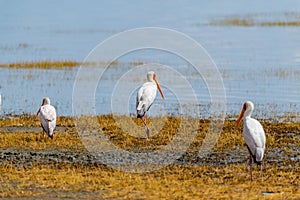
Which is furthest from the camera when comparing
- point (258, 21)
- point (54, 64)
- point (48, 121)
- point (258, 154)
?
point (258, 21)

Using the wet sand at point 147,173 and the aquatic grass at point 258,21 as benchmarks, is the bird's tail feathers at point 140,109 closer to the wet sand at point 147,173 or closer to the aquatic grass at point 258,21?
the wet sand at point 147,173

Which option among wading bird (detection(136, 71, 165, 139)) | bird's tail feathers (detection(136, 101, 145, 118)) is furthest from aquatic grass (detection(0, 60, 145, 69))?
bird's tail feathers (detection(136, 101, 145, 118))

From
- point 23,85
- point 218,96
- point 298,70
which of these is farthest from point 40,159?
point 298,70

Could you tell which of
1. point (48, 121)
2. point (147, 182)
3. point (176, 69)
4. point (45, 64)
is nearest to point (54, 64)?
point (45, 64)

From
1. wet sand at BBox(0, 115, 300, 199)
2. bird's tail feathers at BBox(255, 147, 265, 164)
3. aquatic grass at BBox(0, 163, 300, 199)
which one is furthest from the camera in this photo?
bird's tail feathers at BBox(255, 147, 265, 164)

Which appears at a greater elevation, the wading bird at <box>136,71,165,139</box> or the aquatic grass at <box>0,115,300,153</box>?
the wading bird at <box>136,71,165,139</box>

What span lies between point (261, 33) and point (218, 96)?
34888mm

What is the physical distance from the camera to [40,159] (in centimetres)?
1684

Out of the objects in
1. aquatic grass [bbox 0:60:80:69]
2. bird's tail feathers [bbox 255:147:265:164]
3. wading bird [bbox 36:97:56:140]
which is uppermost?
aquatic grass [bbox 0:60:80:69]

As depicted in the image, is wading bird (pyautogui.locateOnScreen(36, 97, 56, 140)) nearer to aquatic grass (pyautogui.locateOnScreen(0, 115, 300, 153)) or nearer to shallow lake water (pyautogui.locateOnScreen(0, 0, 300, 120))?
aquatic grass (pyautogui.locateOnScreen(0, 115, 300, 153))

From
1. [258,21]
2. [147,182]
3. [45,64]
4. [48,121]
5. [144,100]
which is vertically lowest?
[147,182]

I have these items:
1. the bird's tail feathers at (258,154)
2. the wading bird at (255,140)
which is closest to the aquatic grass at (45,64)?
the wading bird at (255,140)

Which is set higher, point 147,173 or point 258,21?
point 258,21

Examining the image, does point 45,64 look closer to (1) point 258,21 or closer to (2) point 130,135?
(2) point 130,135
